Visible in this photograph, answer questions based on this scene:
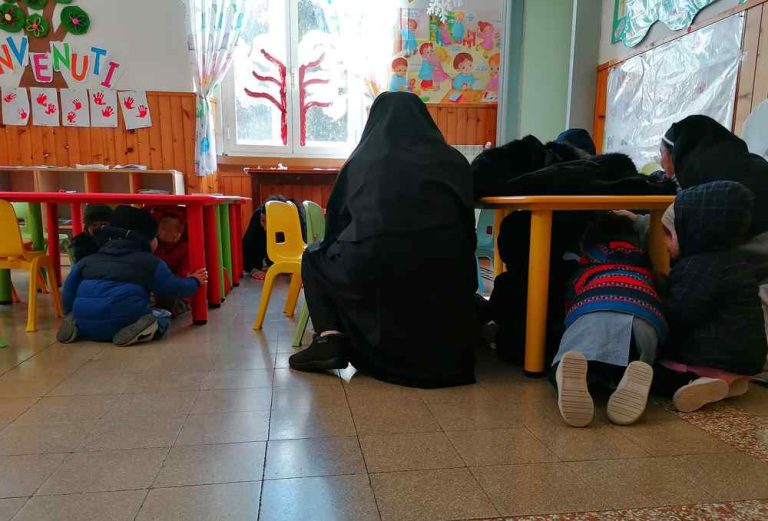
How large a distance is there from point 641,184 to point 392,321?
1.03 metres

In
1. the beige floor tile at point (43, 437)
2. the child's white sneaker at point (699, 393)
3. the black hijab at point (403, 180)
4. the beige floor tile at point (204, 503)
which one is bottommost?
the beige floor tile at point (43, 437)

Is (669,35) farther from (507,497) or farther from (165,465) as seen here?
(165,465)

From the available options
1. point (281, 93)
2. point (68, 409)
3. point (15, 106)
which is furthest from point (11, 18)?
point (68, 409)

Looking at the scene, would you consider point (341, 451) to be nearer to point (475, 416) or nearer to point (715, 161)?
point (475, 416)

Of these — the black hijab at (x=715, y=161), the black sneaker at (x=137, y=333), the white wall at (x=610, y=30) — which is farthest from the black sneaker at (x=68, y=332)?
the white wall at (x=610, y=30)

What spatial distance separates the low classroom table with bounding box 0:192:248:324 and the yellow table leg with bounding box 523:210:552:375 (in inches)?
61.8

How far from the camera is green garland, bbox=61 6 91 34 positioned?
468 centimetres

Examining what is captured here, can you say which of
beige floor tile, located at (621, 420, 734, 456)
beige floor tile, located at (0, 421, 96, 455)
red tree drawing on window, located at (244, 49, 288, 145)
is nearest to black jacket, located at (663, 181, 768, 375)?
beige floor tile, located at (621, 420, 734, 456)

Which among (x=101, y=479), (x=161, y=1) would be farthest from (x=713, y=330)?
(x=161, y=1)

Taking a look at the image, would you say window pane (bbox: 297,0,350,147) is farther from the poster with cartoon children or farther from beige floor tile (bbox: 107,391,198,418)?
beige floor tile (bbox: 107,391,198,418)

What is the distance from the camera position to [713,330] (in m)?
1.51

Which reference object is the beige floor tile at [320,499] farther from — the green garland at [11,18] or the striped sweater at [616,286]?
the green garland at [11,18]

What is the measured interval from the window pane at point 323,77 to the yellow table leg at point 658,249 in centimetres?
386

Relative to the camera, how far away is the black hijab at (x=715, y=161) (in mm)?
1804
